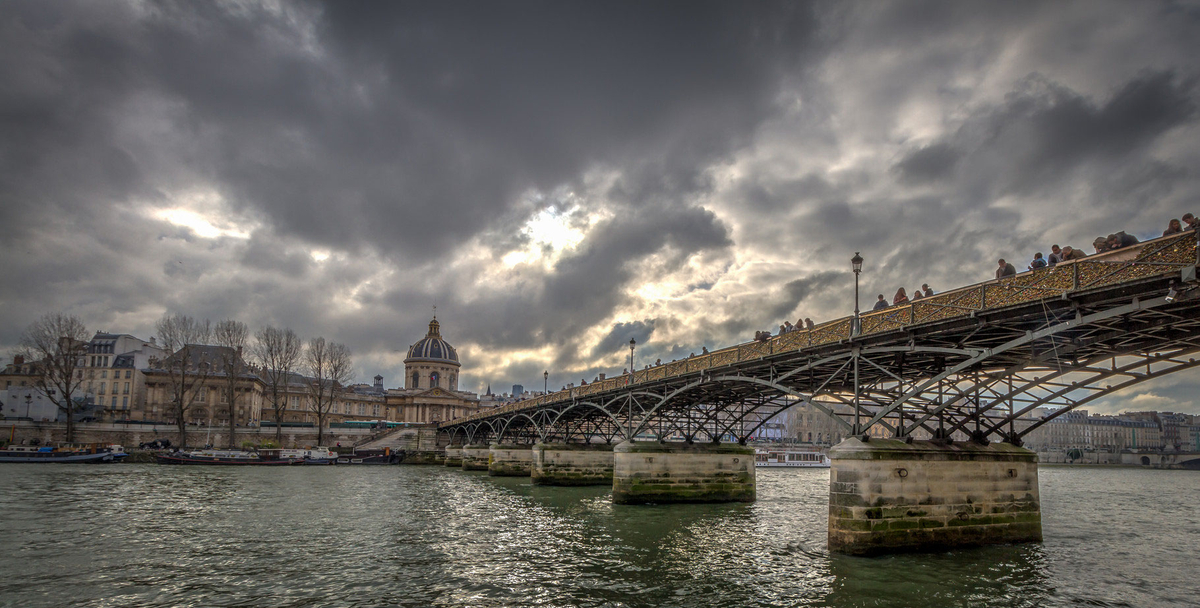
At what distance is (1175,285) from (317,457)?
81.6 metres

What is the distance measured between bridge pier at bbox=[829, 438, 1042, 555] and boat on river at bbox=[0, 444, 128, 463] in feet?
246

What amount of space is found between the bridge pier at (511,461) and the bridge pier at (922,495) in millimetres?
44873

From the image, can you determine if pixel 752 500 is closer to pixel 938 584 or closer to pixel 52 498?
pixel 938 584

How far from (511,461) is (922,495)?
153ft

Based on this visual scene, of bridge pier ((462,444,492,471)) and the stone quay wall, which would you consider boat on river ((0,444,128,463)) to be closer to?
the stone quay wall

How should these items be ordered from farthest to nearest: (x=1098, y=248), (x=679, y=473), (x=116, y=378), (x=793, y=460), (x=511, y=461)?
1. (x=793, y=460)
2. (x=116, y=378)
3. (x=511, y=461)
4. (x=679, y=473)
5. (x=1098, y=248)

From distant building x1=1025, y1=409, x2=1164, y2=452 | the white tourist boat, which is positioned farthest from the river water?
distant building x1=1025, y1=409, x2=1164, y2=452

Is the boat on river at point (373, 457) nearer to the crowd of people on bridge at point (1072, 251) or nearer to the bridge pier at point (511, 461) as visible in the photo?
the bridge pier at point (511, 461)

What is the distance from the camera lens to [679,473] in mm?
36406

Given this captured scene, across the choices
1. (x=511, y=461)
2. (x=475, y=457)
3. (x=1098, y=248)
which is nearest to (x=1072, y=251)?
A: (x=1098, y=248)

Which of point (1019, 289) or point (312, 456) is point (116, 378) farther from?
point (1019, 289)

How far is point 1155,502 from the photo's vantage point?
5078 centimetres

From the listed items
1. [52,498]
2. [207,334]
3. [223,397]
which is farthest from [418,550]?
[223,397]

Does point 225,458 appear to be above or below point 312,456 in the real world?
above
